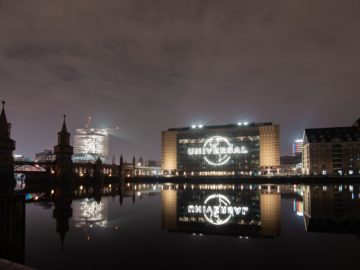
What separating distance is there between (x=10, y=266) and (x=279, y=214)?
2786 centimetres

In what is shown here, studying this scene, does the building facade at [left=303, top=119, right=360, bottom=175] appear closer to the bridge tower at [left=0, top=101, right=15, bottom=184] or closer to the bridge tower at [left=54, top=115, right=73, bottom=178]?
the bridge tower at [left=54, top=115, right=73, bottom=178]

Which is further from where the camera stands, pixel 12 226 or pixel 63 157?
pixel 63 157

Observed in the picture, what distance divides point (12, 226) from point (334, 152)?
6494 inches

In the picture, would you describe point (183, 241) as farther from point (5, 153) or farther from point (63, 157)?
point (63, 157)

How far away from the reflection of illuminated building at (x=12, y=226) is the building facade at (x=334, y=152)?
535 feet

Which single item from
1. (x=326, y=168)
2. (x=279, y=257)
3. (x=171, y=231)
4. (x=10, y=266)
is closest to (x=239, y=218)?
(x=171, y=231)

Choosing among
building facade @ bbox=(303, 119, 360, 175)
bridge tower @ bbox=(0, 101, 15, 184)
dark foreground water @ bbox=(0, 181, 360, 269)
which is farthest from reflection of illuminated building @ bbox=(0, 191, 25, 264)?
building facade @ bbox=(303, 119, 360, 175)

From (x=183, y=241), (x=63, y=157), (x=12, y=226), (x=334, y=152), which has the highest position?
(x=334, y=152)

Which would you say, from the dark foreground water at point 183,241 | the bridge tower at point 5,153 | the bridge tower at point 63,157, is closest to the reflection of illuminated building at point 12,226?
the dark foreground water at point 183,241

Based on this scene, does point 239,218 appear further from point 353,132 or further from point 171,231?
point 353,132

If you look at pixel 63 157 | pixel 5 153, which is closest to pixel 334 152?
pixel 63 157

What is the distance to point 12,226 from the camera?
61.5 ft

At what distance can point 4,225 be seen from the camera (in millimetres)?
18344

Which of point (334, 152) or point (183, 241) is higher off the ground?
point (334, 152)
